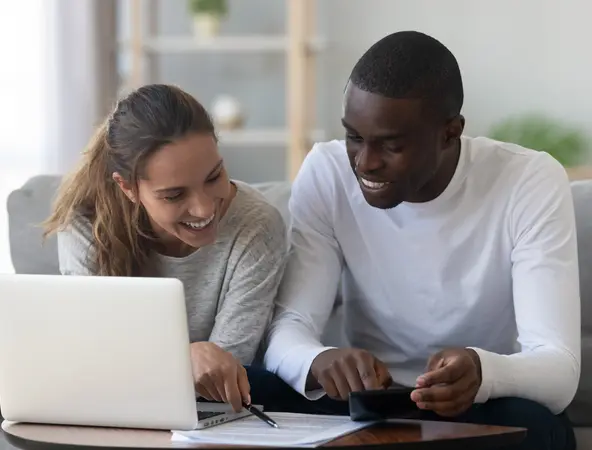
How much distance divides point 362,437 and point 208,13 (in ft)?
10.2

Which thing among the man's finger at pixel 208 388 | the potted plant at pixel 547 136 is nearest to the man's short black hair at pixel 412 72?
the man's finger at pixel 208 388

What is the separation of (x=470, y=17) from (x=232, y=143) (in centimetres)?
107

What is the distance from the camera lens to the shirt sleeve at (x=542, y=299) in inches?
58.6

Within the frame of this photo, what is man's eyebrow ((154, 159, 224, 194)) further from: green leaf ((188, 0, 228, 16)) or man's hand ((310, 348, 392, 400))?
green leaf ((188, 0, 228, 16))

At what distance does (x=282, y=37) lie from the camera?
13.9 ft

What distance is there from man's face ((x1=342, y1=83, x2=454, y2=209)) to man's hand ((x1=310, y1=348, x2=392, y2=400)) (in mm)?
282

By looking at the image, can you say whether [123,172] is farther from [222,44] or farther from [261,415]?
[222,44]

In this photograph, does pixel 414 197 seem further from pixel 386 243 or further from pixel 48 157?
pixel 48 157

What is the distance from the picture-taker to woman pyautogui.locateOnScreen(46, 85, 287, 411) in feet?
5.35

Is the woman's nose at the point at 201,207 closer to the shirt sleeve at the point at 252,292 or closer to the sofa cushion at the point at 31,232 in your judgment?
the shirt sleeve at the point at 252,292

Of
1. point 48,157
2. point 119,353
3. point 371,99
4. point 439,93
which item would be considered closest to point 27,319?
point 119,353

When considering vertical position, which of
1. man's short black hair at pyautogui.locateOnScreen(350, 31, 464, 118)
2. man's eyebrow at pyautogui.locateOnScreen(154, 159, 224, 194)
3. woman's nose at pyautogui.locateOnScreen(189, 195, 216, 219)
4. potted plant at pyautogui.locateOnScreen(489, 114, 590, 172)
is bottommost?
potted plant at pyautogui.locateOnScreen(489, 114, 590, 172)

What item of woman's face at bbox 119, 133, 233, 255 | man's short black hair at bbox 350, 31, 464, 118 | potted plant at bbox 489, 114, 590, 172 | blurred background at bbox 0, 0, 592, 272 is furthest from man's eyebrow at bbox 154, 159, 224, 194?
potted plant at bbox 489, 114, 590, 172

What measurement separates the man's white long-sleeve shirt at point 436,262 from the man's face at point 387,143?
0.11 m
